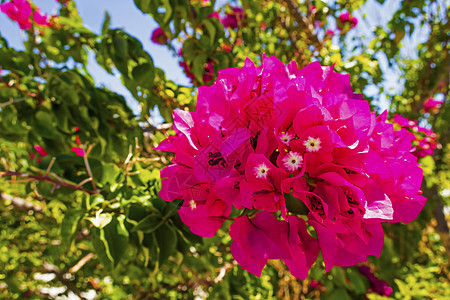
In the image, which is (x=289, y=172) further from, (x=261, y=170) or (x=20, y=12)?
(x=20, y=12)

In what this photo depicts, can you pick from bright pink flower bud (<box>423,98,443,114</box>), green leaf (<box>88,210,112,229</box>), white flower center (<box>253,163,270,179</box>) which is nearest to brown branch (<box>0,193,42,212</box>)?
green leaf (<box>88,210,112,229</box>)

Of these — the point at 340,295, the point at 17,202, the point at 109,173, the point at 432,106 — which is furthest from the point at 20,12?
the point at 432,106

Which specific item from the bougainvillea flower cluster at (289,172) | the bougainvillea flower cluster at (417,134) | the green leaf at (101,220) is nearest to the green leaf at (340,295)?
the bougainvillea flower cluster at (417,134)

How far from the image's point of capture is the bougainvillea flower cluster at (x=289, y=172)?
404 mm

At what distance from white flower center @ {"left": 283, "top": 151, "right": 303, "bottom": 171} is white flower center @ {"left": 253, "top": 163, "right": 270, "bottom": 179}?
0.03m

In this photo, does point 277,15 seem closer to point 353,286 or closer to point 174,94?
point 174,94

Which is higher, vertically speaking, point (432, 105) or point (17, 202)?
point (17, 202)

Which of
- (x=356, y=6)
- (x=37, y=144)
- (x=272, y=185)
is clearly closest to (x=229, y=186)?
(x=272, y=185)

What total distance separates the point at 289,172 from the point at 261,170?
43 millimetres

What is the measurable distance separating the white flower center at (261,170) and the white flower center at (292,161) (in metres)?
0.03

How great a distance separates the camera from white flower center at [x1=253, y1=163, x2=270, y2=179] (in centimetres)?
39

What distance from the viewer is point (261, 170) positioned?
1.29 ft

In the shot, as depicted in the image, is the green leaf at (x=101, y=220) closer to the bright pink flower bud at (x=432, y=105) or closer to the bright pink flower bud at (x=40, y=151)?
the bright pink flower bud at (x=40, y=151)

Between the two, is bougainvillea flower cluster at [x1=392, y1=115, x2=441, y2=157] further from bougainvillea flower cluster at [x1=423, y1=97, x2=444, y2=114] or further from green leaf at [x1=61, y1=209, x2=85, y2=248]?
bougainvillea flower cluster at [x1=423, y1=97, x2=444, y2=114]
